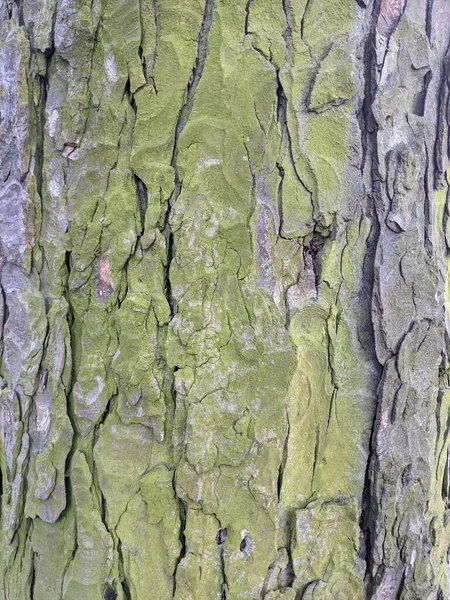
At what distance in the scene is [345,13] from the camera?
860 millimetres

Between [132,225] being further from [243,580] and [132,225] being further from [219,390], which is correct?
[243,580]

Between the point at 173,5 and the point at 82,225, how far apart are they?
39 cm

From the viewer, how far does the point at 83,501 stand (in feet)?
2.96

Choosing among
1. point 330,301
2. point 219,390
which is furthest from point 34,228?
point 330,301

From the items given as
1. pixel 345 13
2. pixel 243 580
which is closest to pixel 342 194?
pixel 345 13

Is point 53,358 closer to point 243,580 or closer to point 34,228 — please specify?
point 34,228

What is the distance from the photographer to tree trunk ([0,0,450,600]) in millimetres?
857

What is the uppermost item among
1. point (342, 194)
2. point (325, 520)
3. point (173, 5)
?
point (173, 5)

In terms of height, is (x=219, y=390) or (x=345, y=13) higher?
(x=345, y=13)

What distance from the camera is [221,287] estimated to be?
867mm

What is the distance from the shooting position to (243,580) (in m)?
0.89

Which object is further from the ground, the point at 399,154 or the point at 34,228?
the point at 399,154

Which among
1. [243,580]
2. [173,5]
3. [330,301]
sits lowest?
[243,580]

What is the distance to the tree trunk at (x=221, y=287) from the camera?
0.86m
